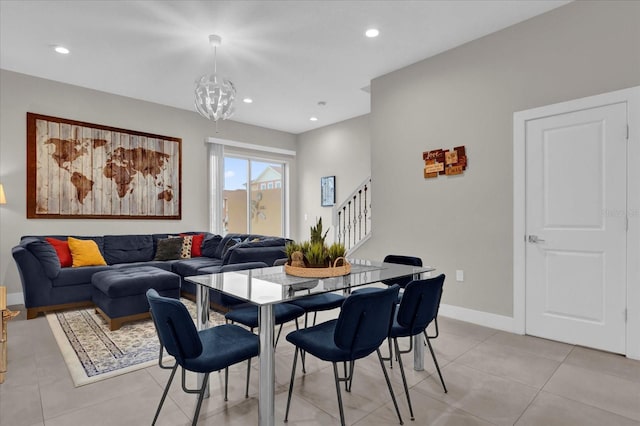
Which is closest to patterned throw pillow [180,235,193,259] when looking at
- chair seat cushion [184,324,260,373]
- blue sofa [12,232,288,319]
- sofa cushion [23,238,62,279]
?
blue sofa [12,232,288,319]

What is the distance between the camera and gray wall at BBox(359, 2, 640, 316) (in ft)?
9.98

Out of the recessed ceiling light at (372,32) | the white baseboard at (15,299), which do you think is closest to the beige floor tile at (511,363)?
the recessed ceiling light at (372,32)

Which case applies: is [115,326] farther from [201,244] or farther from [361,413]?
[361,413]

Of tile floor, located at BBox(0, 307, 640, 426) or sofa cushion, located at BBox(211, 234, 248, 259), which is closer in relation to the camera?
tile floor, located at BBox(0, 307, 640, 426)

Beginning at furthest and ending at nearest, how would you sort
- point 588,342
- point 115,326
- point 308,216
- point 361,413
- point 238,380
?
point 308,216 → point 115,326 → point 588,342 → point 238,380 → point 361,413

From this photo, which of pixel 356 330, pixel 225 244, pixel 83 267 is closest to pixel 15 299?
pixel 83 267

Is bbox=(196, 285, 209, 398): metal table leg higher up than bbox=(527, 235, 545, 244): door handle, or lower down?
lower down

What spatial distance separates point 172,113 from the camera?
600 centimetres

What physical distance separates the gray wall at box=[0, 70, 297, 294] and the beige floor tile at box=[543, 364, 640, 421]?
559cm

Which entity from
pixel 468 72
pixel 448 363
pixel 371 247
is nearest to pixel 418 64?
pixel 468 72

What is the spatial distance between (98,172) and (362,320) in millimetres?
5079

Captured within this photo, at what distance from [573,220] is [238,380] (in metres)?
3.18

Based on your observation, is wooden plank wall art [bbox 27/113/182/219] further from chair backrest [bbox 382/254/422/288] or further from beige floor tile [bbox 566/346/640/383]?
beige floor tile [bbox 566/346/640/383]

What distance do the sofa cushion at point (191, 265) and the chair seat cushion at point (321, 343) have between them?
2.93 m
